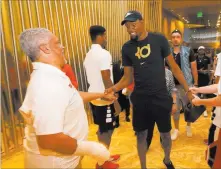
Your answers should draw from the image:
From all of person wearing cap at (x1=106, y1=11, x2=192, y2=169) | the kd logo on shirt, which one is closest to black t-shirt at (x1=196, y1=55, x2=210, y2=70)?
person wearing cap at (x1=106, y1=11, x2=192, y2=169)

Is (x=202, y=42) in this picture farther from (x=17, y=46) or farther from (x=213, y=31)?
(x=17, y=46)

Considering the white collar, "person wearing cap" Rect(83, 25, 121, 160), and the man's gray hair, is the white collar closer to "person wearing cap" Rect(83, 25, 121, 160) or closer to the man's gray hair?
the man's gray hair

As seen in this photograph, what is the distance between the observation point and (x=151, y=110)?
239 centimetres

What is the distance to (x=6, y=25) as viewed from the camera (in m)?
3.50

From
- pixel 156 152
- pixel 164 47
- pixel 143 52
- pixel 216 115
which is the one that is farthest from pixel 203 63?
pixel 216 115

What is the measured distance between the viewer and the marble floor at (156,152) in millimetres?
3061

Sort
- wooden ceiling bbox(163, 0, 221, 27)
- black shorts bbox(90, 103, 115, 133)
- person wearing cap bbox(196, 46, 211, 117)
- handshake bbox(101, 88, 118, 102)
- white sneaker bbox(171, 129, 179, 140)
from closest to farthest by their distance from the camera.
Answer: handshake bbox(101, 88, 118, 102) → black shorts bbox(90, 103, 115, 133) → white sneaker bbox(171, 129, 179, 140) → person wearing cap bbox(196, 46, 211, 117) → wooden ceiling bbox(163, 0, 221, 27)

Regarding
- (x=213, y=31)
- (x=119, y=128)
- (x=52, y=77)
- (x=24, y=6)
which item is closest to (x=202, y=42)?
(x=213, y=31)

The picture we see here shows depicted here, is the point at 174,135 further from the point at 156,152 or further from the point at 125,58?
the point at 125,58

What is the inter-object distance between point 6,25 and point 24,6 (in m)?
0.42

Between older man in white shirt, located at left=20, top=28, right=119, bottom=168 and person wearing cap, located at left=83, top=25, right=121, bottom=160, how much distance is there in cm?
127

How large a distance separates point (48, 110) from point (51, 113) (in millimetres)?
19

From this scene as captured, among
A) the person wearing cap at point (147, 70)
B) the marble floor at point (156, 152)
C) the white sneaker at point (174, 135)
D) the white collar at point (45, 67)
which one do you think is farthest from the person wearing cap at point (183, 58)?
the white collar at point (45, 67)

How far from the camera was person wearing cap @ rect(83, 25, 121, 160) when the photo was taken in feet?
8.52
